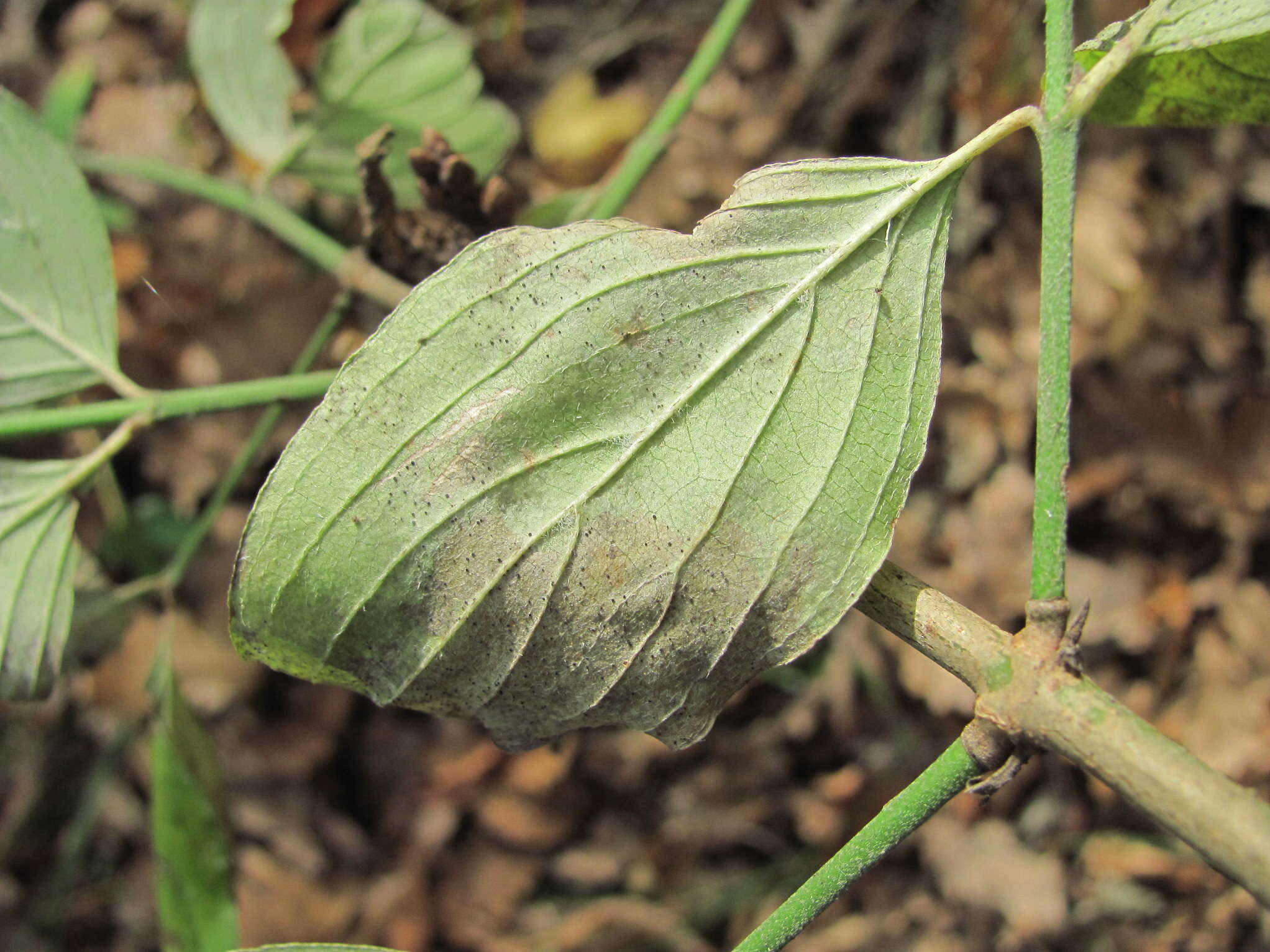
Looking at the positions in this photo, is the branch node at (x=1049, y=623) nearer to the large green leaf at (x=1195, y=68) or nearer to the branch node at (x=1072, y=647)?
the branch node at (x=1072, y=647)

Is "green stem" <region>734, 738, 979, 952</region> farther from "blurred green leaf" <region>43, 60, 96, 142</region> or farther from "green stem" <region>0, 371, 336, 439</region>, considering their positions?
"blurred green leaf" <region>43, 60, 96, 142</region>

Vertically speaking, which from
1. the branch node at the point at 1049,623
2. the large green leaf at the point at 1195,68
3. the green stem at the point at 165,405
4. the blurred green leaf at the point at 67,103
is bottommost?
the green stem at the point at 165,405

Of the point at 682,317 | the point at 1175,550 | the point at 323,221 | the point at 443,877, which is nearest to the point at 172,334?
the point at 323,221

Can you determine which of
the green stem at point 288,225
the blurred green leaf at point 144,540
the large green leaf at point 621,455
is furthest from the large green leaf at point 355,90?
the blurred green leaf at point 144,540

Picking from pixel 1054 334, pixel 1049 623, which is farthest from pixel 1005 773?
pixel 1054 334

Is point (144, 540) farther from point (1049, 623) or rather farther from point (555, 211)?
point (1049, 623)

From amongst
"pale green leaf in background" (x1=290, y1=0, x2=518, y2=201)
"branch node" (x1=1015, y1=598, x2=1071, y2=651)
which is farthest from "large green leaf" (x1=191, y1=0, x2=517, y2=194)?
"branch node" (x1=1015, y1=598, x2=1071, y2=651)
